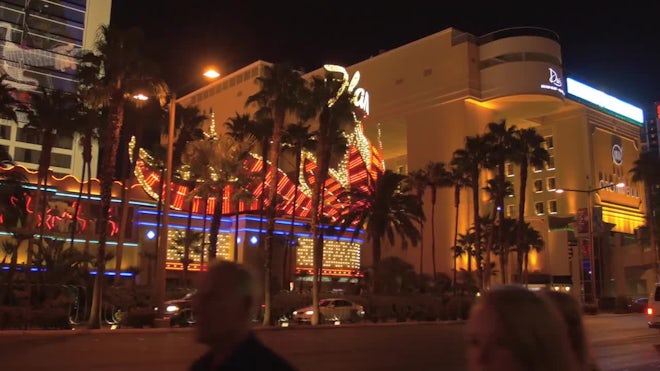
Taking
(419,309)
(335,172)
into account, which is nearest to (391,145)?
(335,172)

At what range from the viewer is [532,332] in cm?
206

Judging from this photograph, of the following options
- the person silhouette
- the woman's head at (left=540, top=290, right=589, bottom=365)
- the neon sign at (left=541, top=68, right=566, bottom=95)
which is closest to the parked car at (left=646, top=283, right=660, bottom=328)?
the woman's head at (left=540, top=290, right=589, bottom=365)

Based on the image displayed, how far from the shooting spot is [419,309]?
3828 centimetres

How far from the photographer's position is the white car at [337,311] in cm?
3397

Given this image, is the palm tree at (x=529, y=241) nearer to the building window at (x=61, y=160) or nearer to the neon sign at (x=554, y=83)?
the neon sign at (x=554, y=83)

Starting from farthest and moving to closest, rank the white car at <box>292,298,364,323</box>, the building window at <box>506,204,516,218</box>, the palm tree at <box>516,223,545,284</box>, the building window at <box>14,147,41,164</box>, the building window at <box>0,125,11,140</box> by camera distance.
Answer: the building window at <box>14,147,41,164</box>
the building window at <box>0,125,11,140</box>
the building window at <box>506,204,516,218</box>
the palm tree at <box>516,223,545,284</box>
the white car at <box>292,298,364,323</box>

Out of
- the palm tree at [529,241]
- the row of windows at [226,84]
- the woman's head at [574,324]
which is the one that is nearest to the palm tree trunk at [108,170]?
the woman's head at [574,324]

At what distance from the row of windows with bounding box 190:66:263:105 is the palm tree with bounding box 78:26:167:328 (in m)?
69.0

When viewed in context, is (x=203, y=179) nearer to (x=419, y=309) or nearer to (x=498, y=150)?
(x=419, y=309)

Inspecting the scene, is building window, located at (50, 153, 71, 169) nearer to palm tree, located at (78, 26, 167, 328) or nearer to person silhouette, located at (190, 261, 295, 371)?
palm tree, located at (78, 26, 167, 328)

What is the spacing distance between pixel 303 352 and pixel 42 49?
96595 millimetres

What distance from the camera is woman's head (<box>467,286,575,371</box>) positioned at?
2051mm

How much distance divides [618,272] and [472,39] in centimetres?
3470

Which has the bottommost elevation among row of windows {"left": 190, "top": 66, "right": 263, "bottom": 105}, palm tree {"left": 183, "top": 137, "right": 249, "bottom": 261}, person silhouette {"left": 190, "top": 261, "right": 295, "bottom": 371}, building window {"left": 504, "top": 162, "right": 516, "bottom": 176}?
person silhouette {"left": 190, "top": 261, "right": 295, "bottom": 371}
